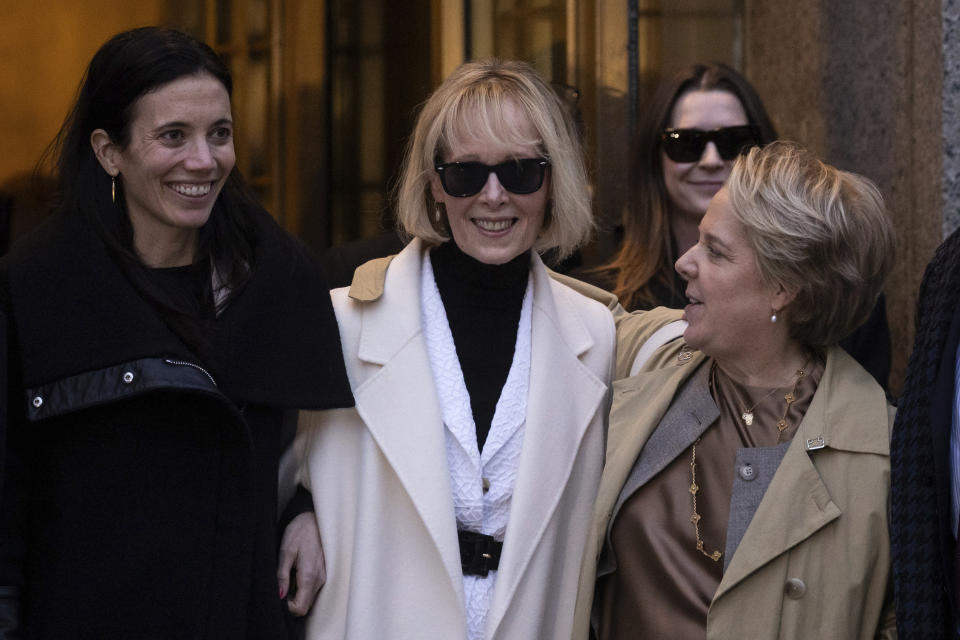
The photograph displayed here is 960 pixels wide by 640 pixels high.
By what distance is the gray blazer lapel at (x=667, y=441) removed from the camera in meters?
3.00

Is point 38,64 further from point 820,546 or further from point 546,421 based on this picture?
point 820,546

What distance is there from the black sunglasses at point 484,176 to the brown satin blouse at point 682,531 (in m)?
0.74

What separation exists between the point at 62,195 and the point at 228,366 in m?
0.56

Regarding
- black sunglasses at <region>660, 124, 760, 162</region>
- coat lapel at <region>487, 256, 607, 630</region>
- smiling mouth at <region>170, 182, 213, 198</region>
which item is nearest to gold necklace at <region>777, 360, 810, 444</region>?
coat lapel at <region>487, 256, 607, 630</region>

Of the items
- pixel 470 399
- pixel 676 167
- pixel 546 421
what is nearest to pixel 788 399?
pixel 546 421

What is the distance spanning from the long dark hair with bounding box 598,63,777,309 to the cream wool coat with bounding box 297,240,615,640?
100 centimetres

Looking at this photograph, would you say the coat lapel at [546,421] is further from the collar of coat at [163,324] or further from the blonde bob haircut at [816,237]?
the blonde bob haircut at [816,237]

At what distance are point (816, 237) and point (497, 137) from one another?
86 centimetres

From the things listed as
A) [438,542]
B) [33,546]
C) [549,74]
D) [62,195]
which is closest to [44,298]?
[62,195]

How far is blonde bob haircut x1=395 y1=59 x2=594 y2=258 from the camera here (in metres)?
3.31

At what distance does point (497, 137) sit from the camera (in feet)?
10.8

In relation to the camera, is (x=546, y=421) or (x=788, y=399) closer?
(x=788, y=399)

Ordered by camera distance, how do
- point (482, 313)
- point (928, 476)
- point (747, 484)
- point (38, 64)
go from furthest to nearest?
point (38, 64) → point (482, 313) → point (747, 484) → point (928, 476)

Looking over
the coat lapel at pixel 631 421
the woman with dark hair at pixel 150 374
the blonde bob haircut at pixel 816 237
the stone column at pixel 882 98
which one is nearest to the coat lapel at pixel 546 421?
the coat lapel at pixel 631 421
